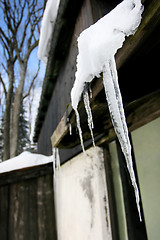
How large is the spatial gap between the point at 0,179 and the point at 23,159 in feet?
1.89

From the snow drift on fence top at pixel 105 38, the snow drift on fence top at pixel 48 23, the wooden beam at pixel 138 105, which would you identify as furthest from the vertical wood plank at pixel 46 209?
the snow drift on fence top at pixel 48 23

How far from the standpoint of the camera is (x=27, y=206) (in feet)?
11.6

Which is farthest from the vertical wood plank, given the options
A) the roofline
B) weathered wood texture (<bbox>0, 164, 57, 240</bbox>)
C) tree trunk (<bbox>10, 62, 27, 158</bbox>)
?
tree trunk (<bbox>10, 62, 27, 158</bbox>)

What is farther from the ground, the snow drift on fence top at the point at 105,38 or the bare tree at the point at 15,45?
the bare tree at the point at 15,45

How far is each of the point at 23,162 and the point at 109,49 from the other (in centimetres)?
329

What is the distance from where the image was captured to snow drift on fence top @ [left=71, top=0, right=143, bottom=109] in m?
0.86

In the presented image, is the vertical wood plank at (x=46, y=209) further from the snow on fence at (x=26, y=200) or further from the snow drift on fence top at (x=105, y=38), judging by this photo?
the snow drift on fence top at (x=105, y=38)

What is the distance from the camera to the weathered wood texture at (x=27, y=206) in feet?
11.1

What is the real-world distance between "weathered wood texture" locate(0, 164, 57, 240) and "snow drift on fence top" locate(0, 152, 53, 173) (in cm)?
13

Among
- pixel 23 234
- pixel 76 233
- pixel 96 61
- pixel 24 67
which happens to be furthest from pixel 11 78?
pixel 96 61

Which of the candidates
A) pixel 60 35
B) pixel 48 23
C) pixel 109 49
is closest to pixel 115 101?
pixel 109 49

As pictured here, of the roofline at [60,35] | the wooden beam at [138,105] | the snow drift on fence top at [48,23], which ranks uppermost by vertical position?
the snow drift on fence top at [48,23]

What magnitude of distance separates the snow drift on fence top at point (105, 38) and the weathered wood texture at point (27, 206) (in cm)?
311

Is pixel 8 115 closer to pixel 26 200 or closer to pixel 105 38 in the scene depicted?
pixel 26 200
